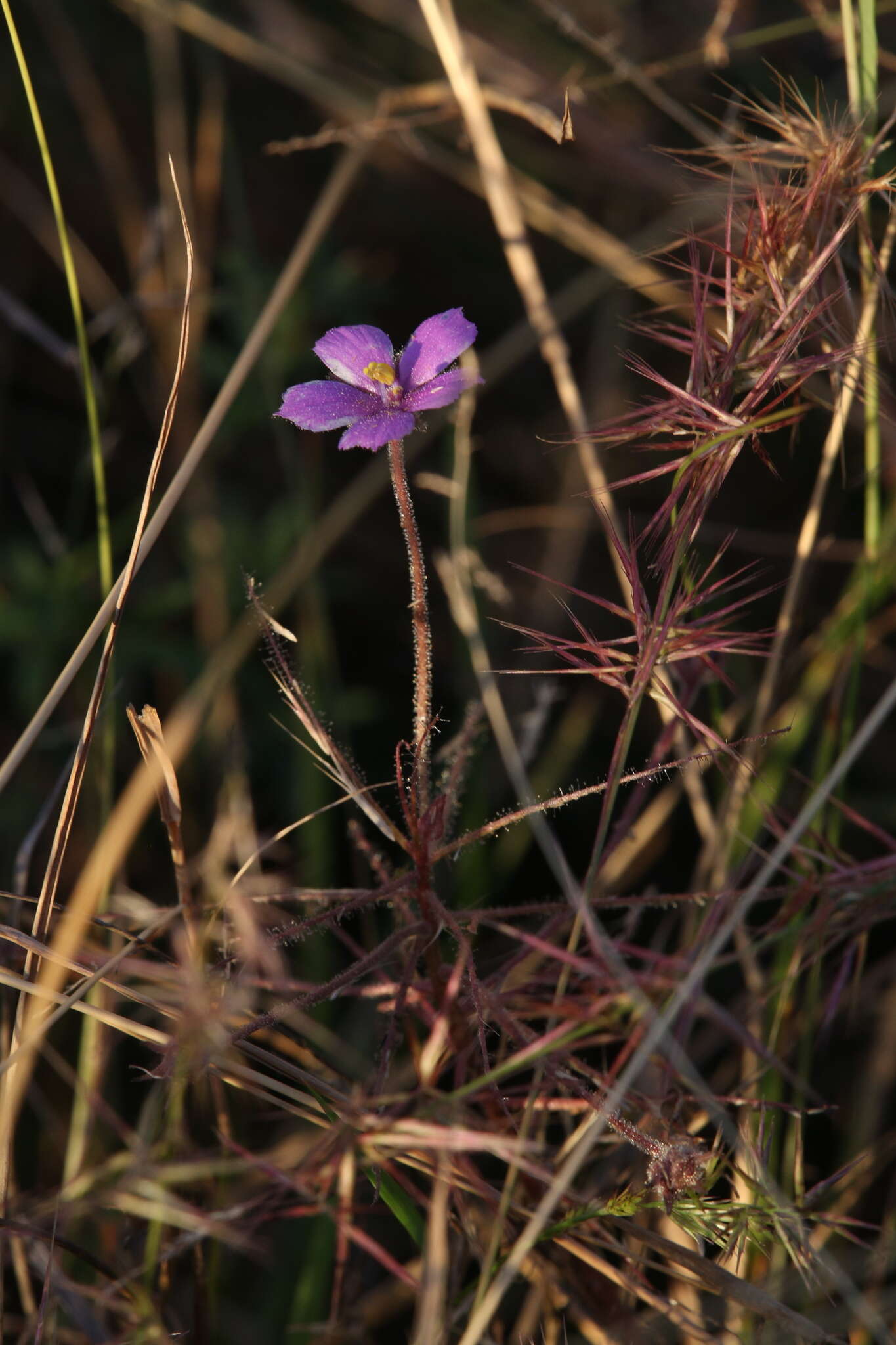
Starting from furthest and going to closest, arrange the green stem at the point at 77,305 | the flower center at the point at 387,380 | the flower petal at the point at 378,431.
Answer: the green stem at the point at 77,305 → the flower center at the point at 387,380 → the flower petal at the point at 378,431

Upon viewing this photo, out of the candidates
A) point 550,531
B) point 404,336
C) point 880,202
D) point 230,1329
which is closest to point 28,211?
point 404,336

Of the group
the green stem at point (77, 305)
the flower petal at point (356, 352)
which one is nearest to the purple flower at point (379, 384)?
the flower petal at point (356, 352)

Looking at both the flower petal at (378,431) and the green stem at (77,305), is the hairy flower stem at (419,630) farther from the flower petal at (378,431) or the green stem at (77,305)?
the green stem at (77,305)

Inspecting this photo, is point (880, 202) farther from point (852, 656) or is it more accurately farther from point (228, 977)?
point (228, 977)

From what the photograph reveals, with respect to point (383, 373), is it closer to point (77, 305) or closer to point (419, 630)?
point (419, 630)


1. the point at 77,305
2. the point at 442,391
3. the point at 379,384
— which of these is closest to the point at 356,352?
the point at 379,384

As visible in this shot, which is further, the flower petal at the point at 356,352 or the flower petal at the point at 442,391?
the flower petal at the point at 356,352
